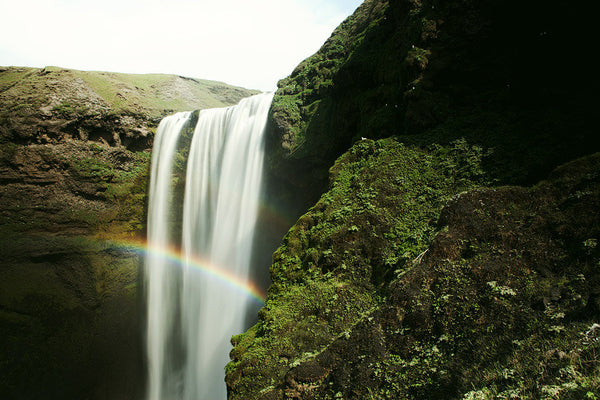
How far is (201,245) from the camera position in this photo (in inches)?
619

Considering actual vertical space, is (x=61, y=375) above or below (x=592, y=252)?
below

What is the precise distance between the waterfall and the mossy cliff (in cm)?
750

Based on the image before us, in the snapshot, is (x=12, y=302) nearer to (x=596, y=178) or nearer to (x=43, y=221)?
(x=43, y=221)

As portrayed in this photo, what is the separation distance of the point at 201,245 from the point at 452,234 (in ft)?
45.7

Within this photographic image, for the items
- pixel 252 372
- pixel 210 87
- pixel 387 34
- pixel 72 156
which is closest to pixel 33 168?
pixel 72 156

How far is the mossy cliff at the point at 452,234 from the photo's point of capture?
9.86ft

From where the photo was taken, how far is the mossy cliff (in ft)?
9.86

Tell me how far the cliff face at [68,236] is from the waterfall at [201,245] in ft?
4.11

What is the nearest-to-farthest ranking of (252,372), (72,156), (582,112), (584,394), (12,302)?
1. (584,394)
2. (252,372)
3. (582,112)
4. (12,302)
5. (72,156)

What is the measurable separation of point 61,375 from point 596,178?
2016 cm

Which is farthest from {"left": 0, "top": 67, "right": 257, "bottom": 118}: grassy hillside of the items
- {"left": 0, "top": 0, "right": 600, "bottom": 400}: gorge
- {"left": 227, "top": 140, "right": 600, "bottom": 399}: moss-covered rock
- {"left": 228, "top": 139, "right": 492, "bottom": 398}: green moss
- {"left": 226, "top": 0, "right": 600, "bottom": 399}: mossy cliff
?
{"left": 227, "top": 140, "right": 600, "bottom": 399}: moss-covered rock

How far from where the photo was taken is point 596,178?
3.77m

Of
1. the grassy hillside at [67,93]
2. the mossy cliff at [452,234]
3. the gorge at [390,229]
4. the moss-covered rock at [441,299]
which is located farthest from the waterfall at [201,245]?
the moss-covered rock at [441,299]

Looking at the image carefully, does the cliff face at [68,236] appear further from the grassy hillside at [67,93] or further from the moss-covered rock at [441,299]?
the moss-covered rock at [441,299]
